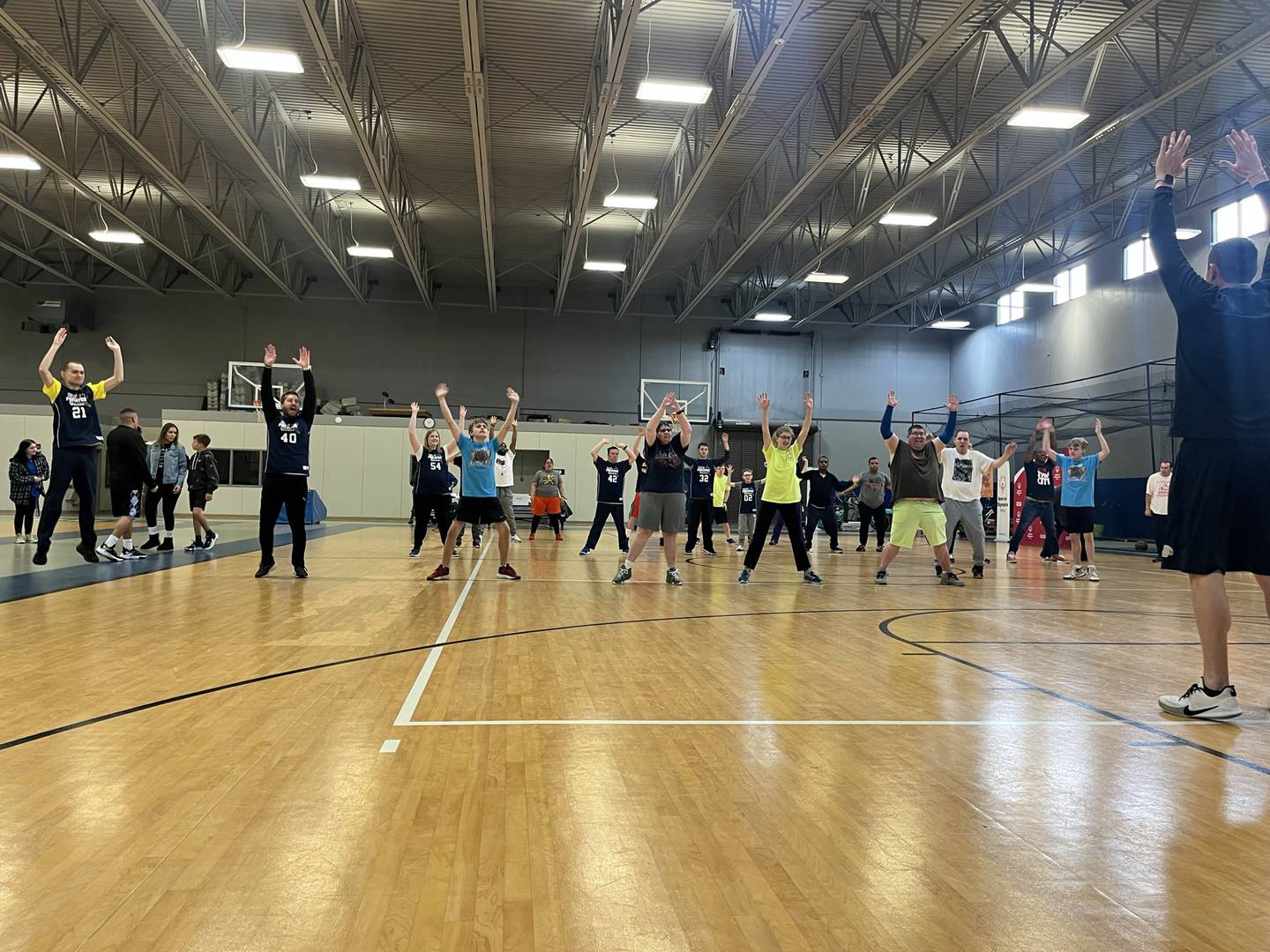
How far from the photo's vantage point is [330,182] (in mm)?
18484

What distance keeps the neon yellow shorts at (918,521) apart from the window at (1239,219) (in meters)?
12.3

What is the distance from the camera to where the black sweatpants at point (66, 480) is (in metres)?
8.95

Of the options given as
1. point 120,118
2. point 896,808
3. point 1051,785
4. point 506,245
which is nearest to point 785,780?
point 896,808

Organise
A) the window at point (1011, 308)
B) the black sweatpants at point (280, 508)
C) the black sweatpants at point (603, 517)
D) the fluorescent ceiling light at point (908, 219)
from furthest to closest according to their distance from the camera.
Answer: the window at point (1011, 308)
the fluorescent ceiling light at point (908, 219)
the black sweatpants at point (603, 517)
the black sweatpants at point (280, 508)

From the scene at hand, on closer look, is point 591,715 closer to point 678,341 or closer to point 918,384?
point 678,341

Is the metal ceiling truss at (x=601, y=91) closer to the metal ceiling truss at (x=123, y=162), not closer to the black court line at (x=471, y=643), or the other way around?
the metal ceiling truss at (x=123, y=162)

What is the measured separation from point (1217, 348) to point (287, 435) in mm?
7631

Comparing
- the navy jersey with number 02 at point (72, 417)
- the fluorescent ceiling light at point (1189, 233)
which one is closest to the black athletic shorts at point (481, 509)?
the navy jersey with number 02 at point (72, 417)

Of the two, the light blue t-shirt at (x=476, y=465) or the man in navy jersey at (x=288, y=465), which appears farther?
the light blue t-shirt at (x=476, y=465)

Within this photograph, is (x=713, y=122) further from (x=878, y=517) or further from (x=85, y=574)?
(x=85, y=574)

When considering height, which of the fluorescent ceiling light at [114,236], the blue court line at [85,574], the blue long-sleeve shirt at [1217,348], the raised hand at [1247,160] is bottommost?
the blue court line at [85,574]

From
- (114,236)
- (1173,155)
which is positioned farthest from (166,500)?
(114,236)

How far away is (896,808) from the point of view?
2.54 m

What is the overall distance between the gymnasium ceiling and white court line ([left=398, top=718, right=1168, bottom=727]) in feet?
31.2
